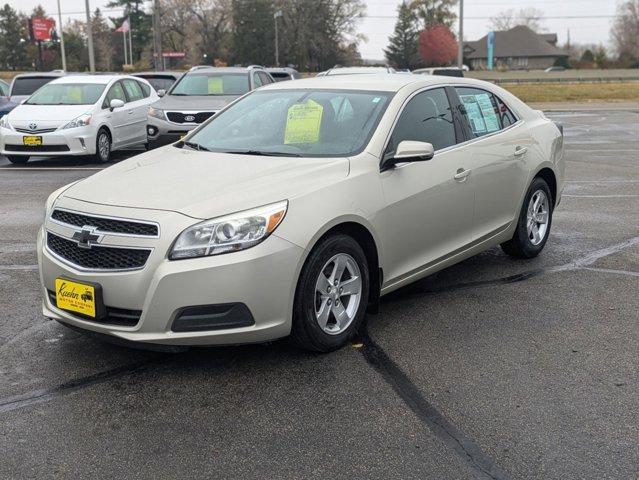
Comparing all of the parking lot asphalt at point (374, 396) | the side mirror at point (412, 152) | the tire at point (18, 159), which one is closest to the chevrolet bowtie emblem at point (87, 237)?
the parking lot asphalt at point (374, 396)

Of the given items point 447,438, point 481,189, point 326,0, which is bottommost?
point 447,438

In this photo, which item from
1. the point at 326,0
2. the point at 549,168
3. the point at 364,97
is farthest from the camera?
the point at 326,0

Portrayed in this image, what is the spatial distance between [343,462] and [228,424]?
65 centimetres

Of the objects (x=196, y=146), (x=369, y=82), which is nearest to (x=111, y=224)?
(x=196, y=146)

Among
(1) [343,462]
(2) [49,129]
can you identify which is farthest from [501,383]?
(2) [49,129]

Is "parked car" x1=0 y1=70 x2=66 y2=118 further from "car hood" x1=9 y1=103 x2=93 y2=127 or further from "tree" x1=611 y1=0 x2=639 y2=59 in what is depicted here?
"tree" x1=611 y1=0 x2=639 y2=59

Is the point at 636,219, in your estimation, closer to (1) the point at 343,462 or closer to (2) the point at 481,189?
(2) the point at 481,189

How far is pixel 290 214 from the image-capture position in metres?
4.12

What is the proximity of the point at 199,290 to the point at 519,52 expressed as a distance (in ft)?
428

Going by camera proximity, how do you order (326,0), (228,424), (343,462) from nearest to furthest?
(343,462), (228,424), (326,0)

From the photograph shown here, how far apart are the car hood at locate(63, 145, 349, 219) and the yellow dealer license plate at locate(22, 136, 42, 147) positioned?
8.77 meters

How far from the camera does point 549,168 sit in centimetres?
668

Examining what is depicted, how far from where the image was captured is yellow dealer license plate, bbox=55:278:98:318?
4.02 meters

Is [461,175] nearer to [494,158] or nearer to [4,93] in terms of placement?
[494,158]
